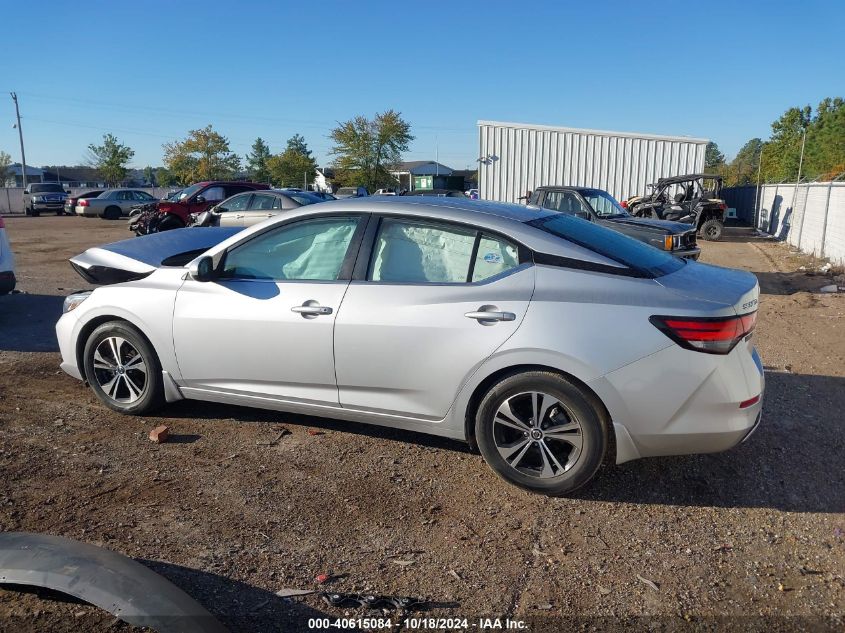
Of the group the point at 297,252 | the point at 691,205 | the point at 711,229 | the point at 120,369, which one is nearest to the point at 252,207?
the point at 691,205

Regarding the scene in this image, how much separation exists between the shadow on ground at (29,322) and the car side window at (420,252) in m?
4.38

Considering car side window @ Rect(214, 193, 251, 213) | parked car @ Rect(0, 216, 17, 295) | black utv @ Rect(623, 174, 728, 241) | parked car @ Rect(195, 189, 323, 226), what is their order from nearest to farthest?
parked car @ Rect(0, 216, 17, 295)
parked car @ Rect(195, 189, 323, 226)
car side window @ Rect(214, 193, 251, 213)
black utv @ Rect(623, 174, 728, 241)

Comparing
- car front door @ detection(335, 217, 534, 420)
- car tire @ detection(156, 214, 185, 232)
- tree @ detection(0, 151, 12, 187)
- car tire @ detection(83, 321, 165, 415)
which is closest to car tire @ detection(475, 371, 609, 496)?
car front door @ detection(335, 217, 534, 420)

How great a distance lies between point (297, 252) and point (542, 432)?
77.0 inches

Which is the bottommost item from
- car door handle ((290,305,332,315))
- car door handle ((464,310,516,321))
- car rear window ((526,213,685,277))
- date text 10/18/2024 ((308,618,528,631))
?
date text 10/18/2024 ((308,618,528,631))

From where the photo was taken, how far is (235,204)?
17406 millimetres

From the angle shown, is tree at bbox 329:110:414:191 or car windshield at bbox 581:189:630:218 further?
tree at bbox 329:110:414:191

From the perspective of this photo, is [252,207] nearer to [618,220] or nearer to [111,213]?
[618,220]

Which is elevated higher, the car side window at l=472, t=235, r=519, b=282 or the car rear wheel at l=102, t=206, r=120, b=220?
the car side window at l=472, t=235, r=519, b=282

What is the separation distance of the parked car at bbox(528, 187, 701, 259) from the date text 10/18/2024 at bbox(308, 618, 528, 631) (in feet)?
22.0

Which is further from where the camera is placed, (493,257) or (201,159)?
(201,159)

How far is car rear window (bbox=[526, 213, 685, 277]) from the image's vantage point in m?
3.67

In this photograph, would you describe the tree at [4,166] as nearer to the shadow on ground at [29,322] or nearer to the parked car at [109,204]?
the parked car at [109,204]

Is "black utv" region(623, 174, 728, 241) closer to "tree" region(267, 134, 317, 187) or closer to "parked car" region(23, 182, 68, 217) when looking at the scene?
"parked car" region(23, 182, 68, 217)
